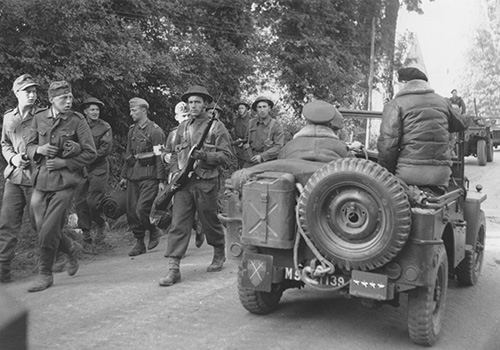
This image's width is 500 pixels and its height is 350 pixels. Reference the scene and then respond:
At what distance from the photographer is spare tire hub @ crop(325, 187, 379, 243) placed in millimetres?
3943

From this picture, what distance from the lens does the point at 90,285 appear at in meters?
5.65

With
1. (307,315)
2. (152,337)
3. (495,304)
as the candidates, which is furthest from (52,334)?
(495,304)

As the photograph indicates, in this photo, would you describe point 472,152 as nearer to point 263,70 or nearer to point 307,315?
point 263,70

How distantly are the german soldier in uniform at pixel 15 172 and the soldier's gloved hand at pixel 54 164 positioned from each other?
386 mm

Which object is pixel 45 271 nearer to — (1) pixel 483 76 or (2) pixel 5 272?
(2) pixel 5 272

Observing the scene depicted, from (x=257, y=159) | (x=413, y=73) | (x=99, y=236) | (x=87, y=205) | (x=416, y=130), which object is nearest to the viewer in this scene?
(x=416, y=130)

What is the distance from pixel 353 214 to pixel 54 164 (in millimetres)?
2959

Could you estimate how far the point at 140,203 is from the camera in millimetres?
7375

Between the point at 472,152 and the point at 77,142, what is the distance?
1477cm

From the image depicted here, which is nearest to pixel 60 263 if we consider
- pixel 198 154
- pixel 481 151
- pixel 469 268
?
pixel 198 154

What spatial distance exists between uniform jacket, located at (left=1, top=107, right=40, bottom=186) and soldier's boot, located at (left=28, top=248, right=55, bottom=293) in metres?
0.76

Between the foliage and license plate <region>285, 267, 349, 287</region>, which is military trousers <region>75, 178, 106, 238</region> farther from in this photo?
the foliage

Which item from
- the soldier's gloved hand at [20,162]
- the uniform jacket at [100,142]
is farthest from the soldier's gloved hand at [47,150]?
the uniform jacket at [100,142]

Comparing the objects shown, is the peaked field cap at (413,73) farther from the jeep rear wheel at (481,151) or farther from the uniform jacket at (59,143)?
the jeep rear wheel at (481,151)
